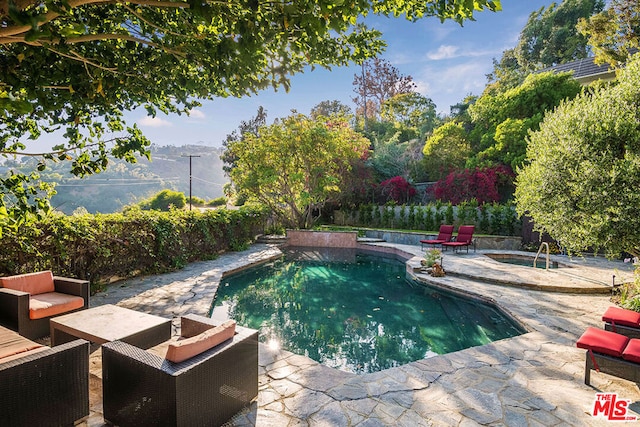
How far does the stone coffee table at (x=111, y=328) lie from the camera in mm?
3430

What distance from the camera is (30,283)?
15.3ft

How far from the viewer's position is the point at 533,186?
676 cm

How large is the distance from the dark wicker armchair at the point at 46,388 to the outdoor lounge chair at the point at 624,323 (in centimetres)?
567

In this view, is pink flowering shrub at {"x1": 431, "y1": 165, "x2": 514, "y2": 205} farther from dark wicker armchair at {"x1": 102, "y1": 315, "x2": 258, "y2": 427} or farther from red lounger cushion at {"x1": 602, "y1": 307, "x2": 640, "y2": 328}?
dark wicker armchair at {"x1": 102, "y1": 315, "x2": 258, "y2": 427}

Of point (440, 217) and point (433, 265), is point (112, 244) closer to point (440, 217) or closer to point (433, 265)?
point (433, 265)

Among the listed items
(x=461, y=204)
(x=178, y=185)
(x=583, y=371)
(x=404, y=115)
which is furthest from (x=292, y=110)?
(x=178, y=185)

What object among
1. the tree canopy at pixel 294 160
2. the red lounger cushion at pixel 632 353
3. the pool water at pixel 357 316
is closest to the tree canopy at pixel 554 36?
the tree canopy at pixel 294 160

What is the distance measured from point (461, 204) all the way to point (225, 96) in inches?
561

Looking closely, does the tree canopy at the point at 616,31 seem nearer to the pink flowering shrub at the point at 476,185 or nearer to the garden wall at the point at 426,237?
Result: the pink flowering shrub at the point at 476,185

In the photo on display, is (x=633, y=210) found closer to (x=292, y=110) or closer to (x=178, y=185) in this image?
(x=292, y=110)

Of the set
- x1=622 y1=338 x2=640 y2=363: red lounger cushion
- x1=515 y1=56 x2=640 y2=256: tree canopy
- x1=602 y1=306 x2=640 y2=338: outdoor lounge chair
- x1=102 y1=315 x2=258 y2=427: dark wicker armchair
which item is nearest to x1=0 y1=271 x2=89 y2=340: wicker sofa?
x1=102 y1=315 x2=258 y2=427: dark wicker armchair

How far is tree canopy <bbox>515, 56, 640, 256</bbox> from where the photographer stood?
17.4ft

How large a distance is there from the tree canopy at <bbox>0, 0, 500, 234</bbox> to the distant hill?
120ft

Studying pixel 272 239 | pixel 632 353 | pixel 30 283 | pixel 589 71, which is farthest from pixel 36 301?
pixel 589 71
